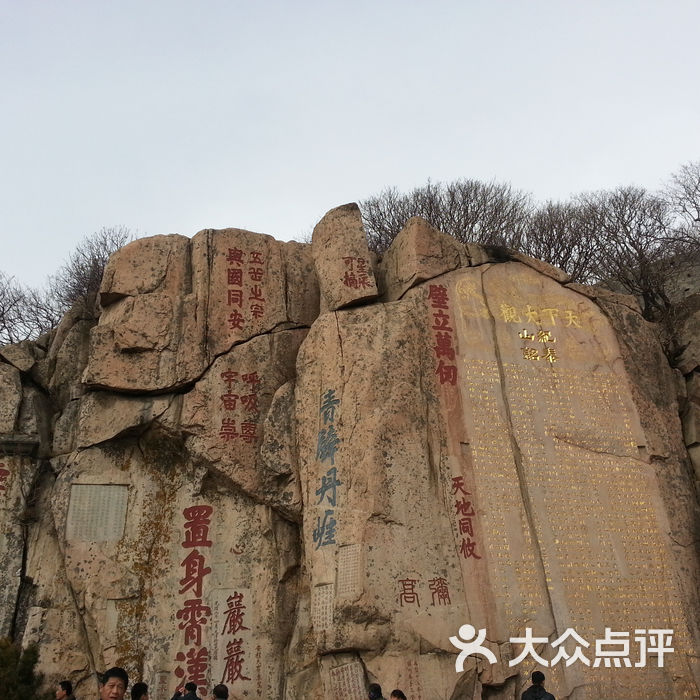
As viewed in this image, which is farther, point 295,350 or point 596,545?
point 295,350

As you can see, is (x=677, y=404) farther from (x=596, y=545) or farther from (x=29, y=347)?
(x=29, y=347)

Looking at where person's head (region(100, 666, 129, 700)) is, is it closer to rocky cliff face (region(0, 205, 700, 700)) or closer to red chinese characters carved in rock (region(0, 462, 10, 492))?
rocky cliff face (region(0, 205, 700, 700))

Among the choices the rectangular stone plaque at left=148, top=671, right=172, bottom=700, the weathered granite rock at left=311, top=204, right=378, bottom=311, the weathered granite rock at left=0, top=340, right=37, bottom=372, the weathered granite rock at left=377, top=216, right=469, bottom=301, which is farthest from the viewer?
the weathered granite rock at left=0, top=340, right=37, bottom=372

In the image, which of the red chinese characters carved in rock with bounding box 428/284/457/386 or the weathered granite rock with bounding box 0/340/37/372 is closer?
the red chinese characters carved in rock with bounding box 428/284/457/386

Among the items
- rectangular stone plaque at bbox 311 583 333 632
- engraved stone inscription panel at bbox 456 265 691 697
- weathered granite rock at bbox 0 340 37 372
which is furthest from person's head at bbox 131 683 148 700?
weathered granite rock at bbox 0 340 37 372

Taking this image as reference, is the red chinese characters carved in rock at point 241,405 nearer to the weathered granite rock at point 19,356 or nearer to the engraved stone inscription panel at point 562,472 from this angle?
the engraved stone inscription panel at point 562,472

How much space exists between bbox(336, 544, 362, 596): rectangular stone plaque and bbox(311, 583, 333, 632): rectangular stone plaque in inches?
6.4

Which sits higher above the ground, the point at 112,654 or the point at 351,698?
the point at 112,654

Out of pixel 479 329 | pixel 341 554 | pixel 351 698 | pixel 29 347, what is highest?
pixel 29 347

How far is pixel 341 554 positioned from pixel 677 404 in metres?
5.24

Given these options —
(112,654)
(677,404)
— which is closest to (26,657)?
(112,654)

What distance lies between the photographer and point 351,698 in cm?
681

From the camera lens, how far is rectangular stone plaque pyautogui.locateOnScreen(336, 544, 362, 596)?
703 cm

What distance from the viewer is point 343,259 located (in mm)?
9242
